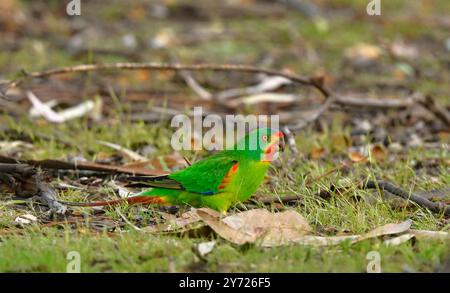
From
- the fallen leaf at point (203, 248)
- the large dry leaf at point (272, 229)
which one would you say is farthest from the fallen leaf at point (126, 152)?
the fallen leaf at point (203, 248)

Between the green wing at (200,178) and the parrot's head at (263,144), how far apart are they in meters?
0.10

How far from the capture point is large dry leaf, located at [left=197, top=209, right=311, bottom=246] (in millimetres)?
3338

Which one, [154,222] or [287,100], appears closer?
[154,222]

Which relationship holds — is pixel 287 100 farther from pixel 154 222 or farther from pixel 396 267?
pixel 396 267

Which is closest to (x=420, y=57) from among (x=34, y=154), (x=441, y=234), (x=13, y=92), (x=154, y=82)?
(x=154, y=82)

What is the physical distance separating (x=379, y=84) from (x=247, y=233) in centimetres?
462

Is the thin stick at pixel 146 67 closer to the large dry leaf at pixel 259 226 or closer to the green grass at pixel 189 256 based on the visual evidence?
the large dry leaf at pixel 259 226

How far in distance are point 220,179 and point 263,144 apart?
0.28 m

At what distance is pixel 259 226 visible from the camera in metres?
3.46

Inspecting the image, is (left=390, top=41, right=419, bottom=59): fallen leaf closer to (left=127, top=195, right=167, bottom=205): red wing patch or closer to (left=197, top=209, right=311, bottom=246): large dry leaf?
(left=127, top=195, right=167, bottom=205): red wing patch

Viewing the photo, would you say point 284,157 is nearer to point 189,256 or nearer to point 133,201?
point 133,201

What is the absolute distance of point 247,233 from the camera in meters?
3.37

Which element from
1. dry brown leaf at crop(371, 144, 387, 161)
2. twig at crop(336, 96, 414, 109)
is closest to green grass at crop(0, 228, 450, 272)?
dry brown leaf at crop(371, 144, 387, 161)

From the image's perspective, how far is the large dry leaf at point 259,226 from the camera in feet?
11.0
